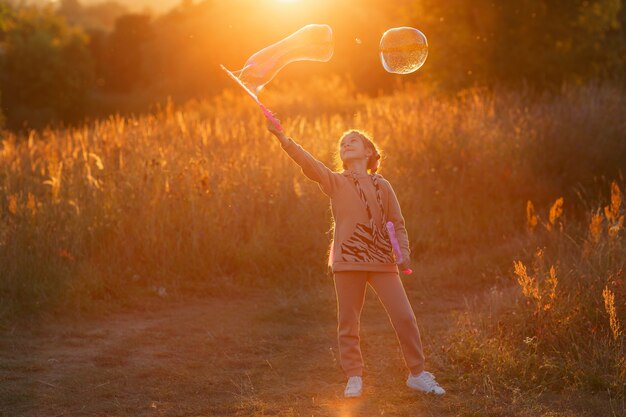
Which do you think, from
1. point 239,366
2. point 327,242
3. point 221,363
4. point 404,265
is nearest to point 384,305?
point 404,265

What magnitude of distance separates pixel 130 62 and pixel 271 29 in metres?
11.0

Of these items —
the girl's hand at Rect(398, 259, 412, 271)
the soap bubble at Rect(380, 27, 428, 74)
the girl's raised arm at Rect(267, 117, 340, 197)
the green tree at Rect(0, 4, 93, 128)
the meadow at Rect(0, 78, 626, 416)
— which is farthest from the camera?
the green tree at Rect(0, 4, 93, 128)

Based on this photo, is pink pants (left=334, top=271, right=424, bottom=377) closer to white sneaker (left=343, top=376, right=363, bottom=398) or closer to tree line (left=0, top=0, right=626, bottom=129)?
white sneaker (left=343, top=376, right=363, bottom=398)

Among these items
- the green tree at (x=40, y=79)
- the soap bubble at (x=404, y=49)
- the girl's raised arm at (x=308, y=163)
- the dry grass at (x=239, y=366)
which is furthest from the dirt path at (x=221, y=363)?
the green tree at (x=40, y=79)

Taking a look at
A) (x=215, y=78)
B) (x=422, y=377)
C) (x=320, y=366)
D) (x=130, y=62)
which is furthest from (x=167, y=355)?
(x=130, y=62)

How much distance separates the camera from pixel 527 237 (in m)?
9.49

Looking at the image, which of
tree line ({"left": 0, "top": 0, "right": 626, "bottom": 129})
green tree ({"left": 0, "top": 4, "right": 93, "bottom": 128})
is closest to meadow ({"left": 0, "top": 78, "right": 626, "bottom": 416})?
tree line ({"left": 0, "top": 0, "right": 626, "bottom": 129})

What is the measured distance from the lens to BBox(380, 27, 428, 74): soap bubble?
6379mm

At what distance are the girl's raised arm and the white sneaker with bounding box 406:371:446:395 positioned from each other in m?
1.22

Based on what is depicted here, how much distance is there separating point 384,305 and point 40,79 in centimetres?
3444

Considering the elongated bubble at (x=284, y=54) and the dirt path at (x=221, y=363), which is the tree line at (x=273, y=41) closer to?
the dirt path at (x=221, y=363)

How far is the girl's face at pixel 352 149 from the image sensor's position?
5.28m

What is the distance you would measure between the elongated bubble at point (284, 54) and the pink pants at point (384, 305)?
1268 millimetres

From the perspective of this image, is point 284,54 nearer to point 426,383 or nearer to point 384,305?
point 384,305
